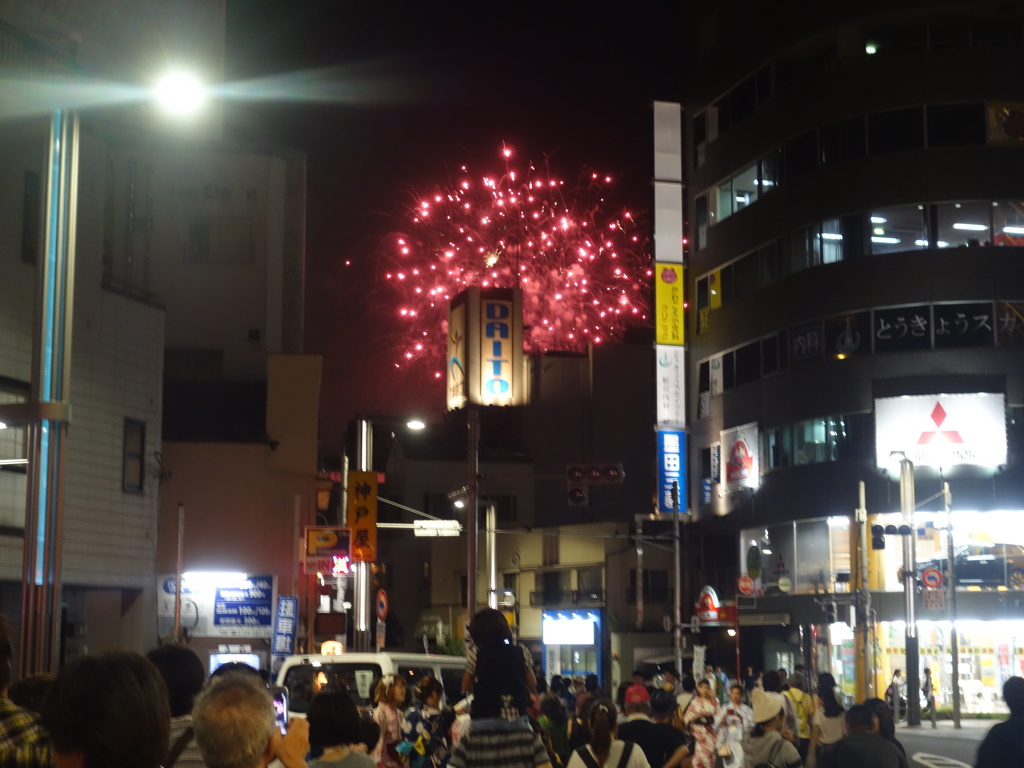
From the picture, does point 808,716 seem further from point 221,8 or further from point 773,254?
point 221,8

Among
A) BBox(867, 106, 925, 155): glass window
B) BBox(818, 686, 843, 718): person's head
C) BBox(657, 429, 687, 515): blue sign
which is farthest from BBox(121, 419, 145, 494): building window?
BBox(867, 106, 925, 155): glass window

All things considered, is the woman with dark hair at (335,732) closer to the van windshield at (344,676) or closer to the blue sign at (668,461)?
the van windshield at (344,676)

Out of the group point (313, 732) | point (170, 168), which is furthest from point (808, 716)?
point (170, 168)

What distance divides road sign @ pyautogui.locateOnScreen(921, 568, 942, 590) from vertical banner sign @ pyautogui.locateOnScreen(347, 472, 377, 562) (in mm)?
15994

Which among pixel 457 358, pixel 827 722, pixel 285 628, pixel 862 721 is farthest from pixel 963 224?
pixel 862 721

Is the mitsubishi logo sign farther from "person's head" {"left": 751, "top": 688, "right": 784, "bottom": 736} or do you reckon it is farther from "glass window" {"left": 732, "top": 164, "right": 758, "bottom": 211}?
"person's head" {"left": 751, "top": 688, "right": 784, "bottom": 736}

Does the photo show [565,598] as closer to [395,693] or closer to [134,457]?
[134,457]

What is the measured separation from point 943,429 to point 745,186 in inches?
491

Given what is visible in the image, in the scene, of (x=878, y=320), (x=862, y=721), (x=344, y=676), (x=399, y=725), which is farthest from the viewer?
(x=878, y=320)

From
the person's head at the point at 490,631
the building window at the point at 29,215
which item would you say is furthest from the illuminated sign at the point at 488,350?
the person's head at the point at 490,631

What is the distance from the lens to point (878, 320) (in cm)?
4359

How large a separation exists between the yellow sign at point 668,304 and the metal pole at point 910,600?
12.3 meters

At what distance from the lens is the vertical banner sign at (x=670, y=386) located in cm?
4944

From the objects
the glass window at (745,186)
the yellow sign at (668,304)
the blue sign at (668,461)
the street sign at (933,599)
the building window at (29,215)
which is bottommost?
the street sign at (933,599)
